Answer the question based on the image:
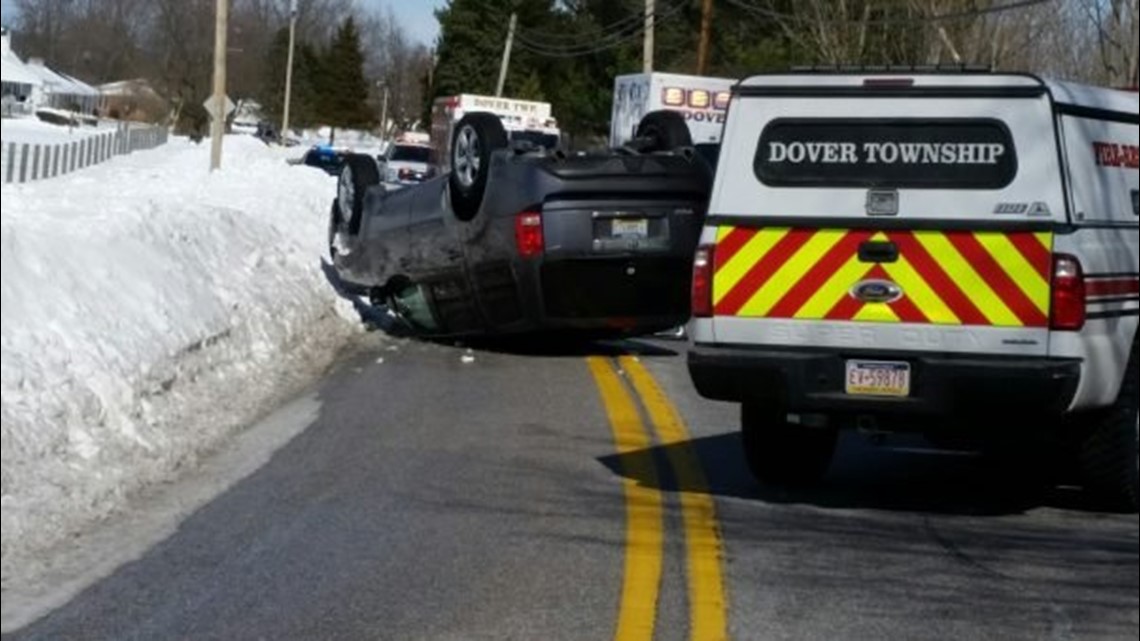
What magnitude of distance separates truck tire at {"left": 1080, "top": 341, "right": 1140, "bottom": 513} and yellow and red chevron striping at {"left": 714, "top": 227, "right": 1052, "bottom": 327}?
35.2 inches

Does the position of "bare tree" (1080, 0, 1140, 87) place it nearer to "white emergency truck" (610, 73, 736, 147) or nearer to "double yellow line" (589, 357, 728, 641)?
"white emergency truck" (610, 73, 736, 147)

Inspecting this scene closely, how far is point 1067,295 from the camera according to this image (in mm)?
8305

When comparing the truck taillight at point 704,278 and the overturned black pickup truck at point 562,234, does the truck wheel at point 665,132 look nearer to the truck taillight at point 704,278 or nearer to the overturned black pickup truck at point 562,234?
the overturned black pickup truck at point 562,234

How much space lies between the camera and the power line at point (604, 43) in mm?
48438

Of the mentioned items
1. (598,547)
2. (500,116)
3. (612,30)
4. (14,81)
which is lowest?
(598,547)

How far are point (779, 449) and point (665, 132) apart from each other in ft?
19.8

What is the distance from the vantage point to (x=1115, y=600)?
23.7 feet

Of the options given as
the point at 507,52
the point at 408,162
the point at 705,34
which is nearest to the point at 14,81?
the point at 507,52

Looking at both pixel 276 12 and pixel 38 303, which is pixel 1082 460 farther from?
pixel 38 303

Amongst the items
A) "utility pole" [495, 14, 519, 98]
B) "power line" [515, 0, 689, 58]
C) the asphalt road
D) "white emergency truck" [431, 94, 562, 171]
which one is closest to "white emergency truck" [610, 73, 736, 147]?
"white emergency truck" [431, 94, 562, 171]

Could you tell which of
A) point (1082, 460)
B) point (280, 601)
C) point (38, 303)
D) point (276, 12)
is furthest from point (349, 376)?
point (38, 303)

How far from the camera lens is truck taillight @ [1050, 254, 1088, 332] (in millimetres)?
8297

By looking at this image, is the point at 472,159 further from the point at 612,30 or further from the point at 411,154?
the point at 612,30

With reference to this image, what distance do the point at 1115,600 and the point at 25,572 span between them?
4.95m
